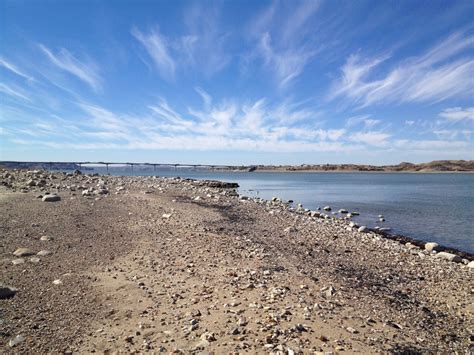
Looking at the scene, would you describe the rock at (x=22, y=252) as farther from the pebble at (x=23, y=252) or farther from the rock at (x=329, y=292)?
the rock at (x=329, y=292)

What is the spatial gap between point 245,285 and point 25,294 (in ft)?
15.2

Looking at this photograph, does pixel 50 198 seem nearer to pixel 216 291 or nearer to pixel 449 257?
pixel 216 291

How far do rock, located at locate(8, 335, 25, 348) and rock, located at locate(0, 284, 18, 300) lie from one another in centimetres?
171

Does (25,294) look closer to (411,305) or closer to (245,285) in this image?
A: (245,285)

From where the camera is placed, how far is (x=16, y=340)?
16.0ft

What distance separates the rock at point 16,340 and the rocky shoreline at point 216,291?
0.01 m

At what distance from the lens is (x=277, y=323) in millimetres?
5438

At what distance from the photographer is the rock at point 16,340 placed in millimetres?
4789

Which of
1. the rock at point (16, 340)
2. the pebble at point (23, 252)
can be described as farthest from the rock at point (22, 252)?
the rock at point (16, 340)

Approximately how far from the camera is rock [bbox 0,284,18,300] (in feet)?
20.4

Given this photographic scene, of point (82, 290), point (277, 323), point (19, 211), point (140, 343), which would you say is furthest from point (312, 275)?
point (19, 211)

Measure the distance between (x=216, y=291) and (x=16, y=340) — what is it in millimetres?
3580

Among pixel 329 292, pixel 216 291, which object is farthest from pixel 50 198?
pixel 329 292

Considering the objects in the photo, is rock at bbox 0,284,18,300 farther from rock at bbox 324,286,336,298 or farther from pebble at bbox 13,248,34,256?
rock at bbox 324,286,336,298
